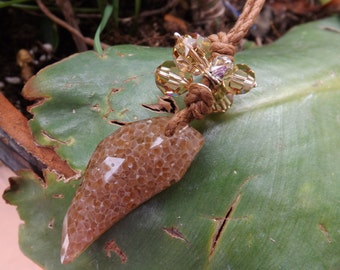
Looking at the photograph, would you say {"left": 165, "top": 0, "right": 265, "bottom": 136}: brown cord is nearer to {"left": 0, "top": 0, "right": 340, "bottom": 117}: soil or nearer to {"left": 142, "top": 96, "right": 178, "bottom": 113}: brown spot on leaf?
{"left": 142, "top": 96, "right": 178, "bottom": 113}: brown spot on leaf

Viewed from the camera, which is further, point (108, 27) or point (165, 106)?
point (108, 27)

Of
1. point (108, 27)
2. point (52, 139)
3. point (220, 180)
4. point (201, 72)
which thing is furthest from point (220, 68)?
point (108, 27)

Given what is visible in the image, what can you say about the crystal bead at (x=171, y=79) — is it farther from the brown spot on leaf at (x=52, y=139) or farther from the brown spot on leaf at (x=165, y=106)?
the brown spot on leaf at (x=52, y=139)

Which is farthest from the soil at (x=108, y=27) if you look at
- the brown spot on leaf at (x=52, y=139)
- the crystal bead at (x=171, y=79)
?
the crystal bead at (x=171, y=79)

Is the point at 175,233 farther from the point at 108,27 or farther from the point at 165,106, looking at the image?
the point at 108,27

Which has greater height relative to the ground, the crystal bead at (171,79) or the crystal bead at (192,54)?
the crystal bead at (192,54)

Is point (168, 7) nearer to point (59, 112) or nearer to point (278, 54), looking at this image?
point (278, 54)

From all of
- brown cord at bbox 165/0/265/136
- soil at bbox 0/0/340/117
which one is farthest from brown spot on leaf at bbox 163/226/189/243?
soil at bbox 0/0/340/117
